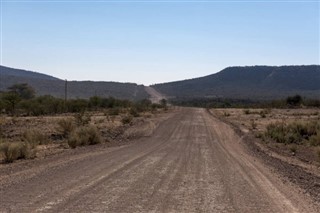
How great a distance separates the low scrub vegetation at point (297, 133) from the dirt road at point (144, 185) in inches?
489

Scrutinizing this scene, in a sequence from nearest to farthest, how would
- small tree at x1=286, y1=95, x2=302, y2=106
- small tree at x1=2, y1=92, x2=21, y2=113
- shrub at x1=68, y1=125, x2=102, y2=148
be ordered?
1. shrub at x1=68, y1=125, x2=102, y2=148
2. small tree at x1=2, y1=92, x2=21, y2=113
3. small tree at x1=286, y1=95, x2=302, y2=106

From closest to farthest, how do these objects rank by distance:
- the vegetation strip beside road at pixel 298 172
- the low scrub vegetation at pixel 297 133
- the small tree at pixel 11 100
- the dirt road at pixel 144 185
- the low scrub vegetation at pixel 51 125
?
the dirt road at pixel 144 185, the vegetation strip beside road at pixel 298 172, the low scrub vegetation at pixel 51 125, the low scrub vegetation at pixel 297 133, the small tree at pixel 11 100

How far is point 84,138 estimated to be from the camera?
30.2 m

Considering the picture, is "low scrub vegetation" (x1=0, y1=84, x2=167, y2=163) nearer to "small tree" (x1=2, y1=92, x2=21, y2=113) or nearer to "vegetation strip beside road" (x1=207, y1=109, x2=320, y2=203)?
"small tree" (x1=2, y1=92, x2=21, y2=113)

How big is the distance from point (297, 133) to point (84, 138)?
17.4 m

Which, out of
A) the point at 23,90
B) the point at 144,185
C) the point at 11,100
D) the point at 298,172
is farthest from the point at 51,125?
the point at 23,90

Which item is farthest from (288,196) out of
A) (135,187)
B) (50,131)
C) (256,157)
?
(50,131)

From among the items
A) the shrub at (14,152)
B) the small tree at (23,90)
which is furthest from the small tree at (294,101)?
the shrub at (14,152)

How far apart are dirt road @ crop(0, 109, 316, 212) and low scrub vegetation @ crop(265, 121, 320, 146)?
40.8ft

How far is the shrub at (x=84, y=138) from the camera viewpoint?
29231mm

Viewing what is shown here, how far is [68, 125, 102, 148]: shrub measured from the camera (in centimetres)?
2923

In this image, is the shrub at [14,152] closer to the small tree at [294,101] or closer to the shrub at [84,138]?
the shrub at [84,138]

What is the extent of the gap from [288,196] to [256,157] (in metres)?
11.2

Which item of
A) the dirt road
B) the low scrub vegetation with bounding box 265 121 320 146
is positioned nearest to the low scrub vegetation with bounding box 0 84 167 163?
the dirt road
